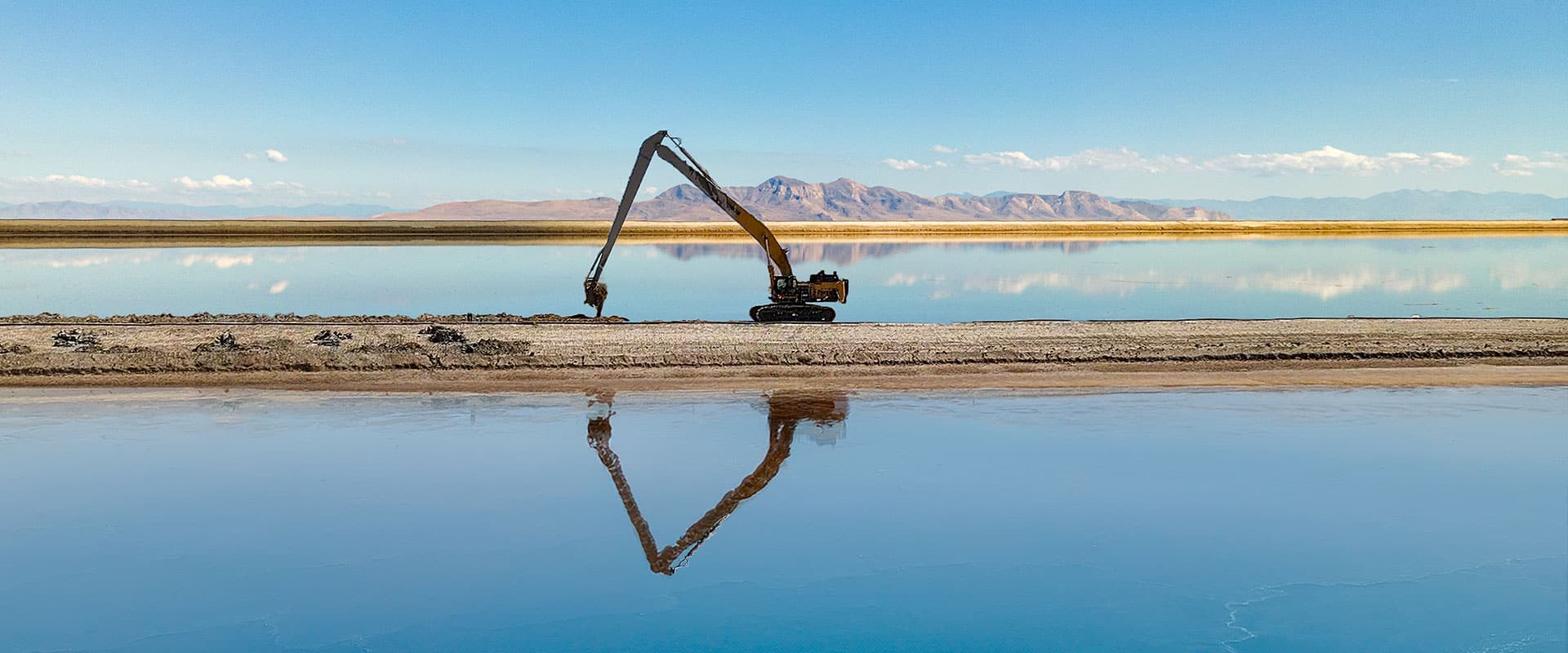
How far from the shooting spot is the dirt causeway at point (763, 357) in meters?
22.7

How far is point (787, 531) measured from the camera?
40.5 feet

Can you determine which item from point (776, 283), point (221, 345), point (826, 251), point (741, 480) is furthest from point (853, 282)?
point (826, 251)

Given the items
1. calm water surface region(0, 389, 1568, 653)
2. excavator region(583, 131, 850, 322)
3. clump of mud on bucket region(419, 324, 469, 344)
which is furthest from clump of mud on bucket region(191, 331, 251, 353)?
excavator region(583, 131, 850, 322)

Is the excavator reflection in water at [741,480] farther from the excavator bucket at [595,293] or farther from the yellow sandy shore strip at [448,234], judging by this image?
the yellow sandy shore strip at [448,234]

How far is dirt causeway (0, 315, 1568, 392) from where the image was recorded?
74.5ft

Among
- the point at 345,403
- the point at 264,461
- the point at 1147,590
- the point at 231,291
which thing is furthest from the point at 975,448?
the point at 231,291

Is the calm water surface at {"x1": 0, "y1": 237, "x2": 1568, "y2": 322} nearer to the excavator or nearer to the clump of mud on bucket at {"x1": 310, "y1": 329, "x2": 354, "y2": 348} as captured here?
the excavator

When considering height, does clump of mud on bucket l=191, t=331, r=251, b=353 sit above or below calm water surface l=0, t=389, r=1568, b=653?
above

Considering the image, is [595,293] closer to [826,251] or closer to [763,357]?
[763,357]

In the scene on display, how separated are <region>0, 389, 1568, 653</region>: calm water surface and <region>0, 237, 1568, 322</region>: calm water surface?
16419 millimetres

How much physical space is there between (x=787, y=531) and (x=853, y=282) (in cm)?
3721

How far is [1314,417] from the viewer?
1884cm

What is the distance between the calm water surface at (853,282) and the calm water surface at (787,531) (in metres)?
16.4

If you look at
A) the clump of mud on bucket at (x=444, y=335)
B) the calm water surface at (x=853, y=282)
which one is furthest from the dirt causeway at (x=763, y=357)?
the calm water surface at (x=853, y=282)
